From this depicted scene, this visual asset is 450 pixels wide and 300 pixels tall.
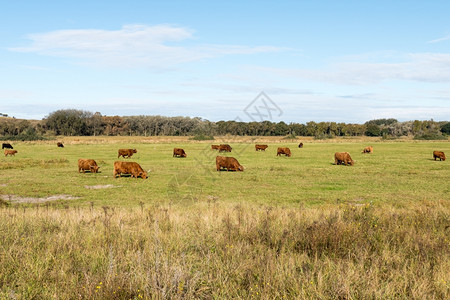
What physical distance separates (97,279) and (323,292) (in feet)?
9.11

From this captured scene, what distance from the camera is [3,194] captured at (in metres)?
15.7

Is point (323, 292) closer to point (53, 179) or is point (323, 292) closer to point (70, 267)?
point (70, 267)

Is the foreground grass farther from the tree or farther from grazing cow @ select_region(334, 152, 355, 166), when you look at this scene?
the tree

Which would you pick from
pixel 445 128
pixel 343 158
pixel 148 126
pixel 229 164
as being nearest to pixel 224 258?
pixel 229 164

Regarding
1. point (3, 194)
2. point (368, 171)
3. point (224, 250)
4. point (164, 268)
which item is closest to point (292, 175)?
point (368, 171)

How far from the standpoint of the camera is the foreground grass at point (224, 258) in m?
4.33

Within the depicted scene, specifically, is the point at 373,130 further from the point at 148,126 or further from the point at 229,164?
the point at 229,164

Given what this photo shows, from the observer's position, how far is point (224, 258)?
5.39m

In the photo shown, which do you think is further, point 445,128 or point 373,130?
point 373,130

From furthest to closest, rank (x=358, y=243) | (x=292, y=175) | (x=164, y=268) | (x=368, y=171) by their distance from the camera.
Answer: (x=368, y=171)
(x=292, y=175)
(x=358, y=243)
(x=164, y=268)

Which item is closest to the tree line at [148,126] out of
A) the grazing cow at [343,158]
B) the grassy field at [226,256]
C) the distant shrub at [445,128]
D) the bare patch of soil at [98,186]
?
the distant shrub at [445,128]

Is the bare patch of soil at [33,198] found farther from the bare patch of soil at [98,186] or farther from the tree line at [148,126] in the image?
the tree line at [148,126]

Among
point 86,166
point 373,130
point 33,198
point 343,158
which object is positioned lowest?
point 33,198

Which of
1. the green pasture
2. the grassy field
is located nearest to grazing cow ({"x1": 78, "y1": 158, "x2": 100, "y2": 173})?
the green pasture
